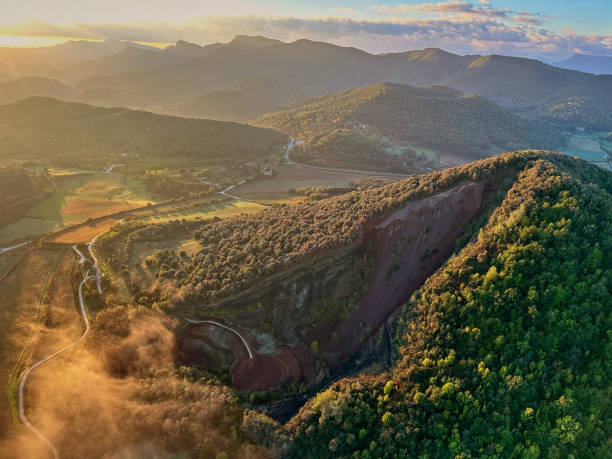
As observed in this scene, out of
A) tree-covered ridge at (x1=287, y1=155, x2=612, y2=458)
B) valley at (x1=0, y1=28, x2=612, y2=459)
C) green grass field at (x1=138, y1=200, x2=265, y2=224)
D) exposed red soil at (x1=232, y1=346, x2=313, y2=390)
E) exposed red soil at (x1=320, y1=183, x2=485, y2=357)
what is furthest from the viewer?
green grass field at (x1=138, y1=200, x2=265, y2=224)

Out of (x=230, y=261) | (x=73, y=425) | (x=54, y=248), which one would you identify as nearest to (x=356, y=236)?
(x=230, y=261)

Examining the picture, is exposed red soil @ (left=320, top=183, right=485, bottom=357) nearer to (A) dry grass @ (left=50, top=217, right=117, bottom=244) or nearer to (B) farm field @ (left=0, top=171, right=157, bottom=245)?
(A) dry grass @ (left=50, top=217, right=117, bottom=244)

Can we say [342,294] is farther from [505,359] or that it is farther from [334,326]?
[505,359]

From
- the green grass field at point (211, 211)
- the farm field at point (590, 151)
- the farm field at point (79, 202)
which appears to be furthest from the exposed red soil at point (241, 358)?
the farm field at point (590, 151)

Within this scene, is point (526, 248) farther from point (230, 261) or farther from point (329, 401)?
point (230, 261)

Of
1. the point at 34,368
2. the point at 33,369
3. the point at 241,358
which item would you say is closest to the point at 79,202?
the point at 34,368

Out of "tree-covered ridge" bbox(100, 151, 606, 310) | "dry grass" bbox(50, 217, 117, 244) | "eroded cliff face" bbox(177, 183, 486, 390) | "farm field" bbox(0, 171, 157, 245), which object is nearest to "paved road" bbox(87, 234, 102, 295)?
"dry grass" bbox(50, 217, 117, 244)
